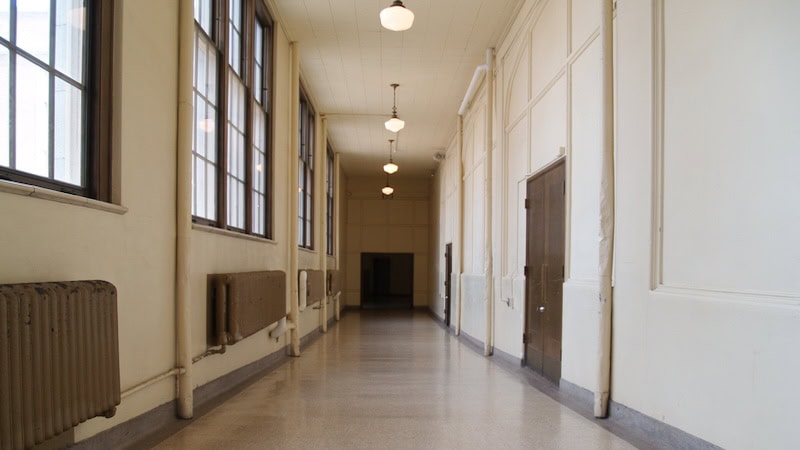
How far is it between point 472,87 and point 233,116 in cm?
515

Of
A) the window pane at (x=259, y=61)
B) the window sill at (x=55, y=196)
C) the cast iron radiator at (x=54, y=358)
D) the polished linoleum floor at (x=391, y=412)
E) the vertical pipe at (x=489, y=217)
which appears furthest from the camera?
the vertical pipe at (x=489, y=217)

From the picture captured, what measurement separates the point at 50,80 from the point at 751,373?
356 cm

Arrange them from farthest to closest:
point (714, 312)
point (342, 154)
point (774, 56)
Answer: point (342, 154) < point (714, 312) < point (774, 56)

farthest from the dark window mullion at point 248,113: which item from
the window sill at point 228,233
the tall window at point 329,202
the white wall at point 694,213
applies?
the tall window at point 329,202

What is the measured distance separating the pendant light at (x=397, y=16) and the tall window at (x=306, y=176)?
4367mm

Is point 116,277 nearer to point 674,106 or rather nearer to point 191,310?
point 191,310

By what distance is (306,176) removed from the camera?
10953 mm

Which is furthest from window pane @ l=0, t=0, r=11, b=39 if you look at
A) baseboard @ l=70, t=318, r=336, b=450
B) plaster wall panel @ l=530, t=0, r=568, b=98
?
plaster wall panel @ l=530, t=0, r=568, b=98

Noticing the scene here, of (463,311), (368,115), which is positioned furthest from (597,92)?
(368,115)

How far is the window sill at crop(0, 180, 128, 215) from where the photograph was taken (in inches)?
93.3

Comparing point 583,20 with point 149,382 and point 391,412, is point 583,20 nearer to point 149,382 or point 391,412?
point 391,412

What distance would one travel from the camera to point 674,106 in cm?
→ 359

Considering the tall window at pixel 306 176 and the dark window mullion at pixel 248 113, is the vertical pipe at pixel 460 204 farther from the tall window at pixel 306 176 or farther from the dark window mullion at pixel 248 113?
the dark window mullion at pixel 248 113

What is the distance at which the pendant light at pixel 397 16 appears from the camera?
5.78 meters
